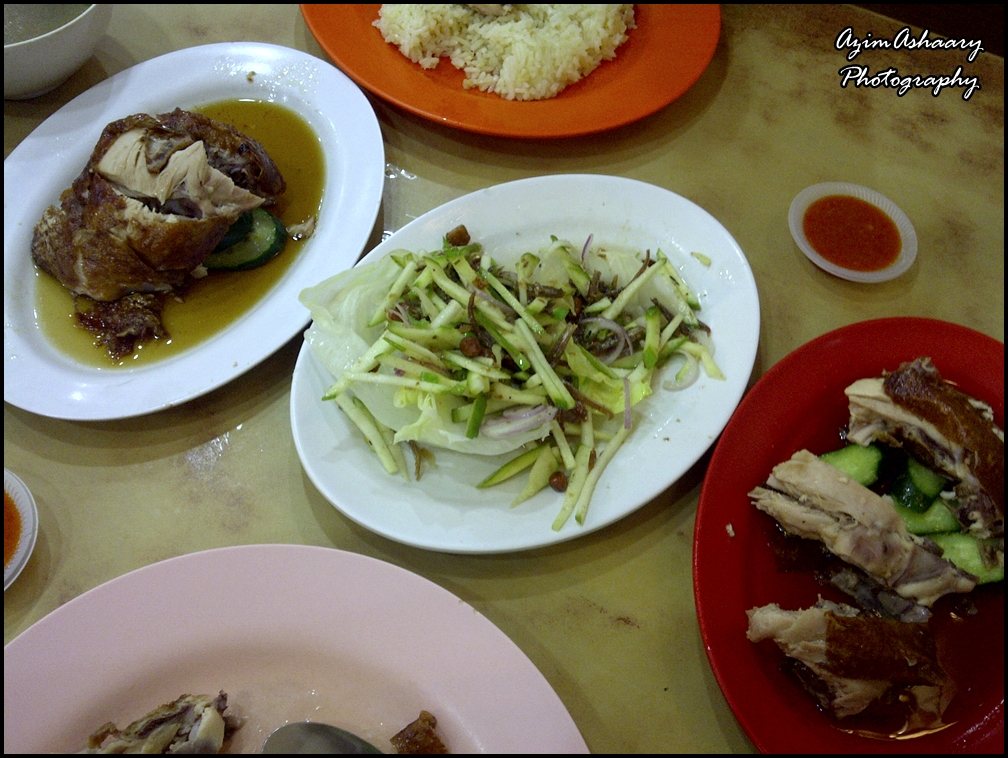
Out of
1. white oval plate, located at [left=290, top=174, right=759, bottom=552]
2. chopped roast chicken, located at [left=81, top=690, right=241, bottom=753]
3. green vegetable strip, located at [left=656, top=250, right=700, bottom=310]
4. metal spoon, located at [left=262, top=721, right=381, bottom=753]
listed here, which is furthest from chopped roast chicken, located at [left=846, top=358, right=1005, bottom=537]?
chopped roast chicken, located at [left=81, top=690, right=241, bottom=753]

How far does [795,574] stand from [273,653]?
1.25 metres

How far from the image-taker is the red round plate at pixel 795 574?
1.35m

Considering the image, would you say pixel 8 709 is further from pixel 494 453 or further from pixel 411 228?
pixel 411 228

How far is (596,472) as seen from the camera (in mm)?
1587

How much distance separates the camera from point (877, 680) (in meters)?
1.33

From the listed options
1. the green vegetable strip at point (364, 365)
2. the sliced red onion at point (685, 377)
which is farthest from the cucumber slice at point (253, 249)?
the sliced red onion at point (685, 377)

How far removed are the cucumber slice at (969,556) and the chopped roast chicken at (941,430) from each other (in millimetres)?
32

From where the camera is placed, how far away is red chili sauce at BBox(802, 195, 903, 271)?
2.10 metres

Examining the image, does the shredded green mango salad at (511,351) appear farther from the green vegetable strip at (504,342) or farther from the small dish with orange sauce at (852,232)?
the small dish with orange sauce at (852,232)

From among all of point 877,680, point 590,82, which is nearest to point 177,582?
point 877,680

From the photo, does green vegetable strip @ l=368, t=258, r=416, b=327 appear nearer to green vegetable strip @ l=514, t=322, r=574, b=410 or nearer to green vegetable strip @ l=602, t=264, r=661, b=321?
green vegetable strip @ l=514, t=322, r=574, b=410

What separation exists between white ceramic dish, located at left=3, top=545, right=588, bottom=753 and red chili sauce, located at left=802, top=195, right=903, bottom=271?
1685mm

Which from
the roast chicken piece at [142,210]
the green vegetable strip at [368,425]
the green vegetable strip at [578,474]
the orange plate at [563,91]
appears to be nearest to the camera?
the green vegetable strip at [578,474]

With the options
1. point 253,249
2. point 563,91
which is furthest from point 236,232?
point 563,91
